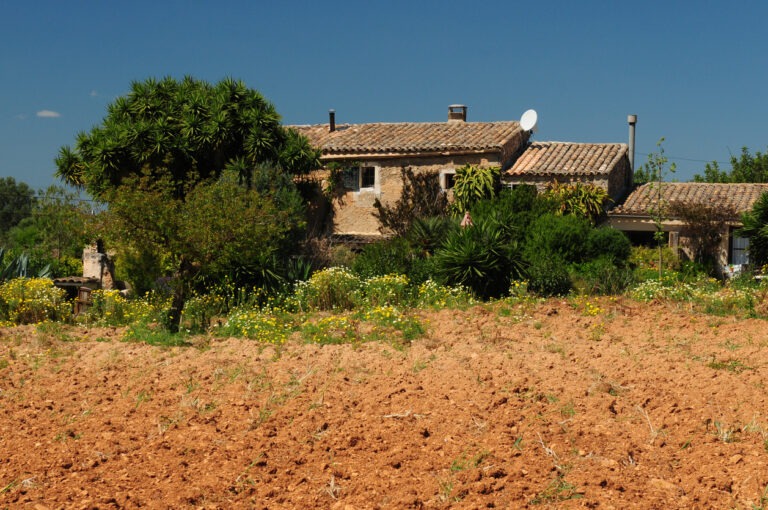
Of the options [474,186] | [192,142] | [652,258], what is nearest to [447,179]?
[474,186]

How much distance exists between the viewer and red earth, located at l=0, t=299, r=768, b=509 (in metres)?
6.19

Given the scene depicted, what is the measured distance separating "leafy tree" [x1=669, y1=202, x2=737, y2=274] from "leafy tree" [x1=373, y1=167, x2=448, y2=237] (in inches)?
287

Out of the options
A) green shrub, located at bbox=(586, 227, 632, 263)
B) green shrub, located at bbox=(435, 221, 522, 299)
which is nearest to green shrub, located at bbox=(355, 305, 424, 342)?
green shrub, located at bbox=(435, 221, 522, 299)

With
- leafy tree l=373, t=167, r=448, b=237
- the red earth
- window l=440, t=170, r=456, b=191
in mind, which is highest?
window l=440, t=170, r=456, b=191

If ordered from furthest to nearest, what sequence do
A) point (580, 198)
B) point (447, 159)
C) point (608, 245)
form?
1. point (447, 159)
2. point (580, 198)
3. point (608, 245)

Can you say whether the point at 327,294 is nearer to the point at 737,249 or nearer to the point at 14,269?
the point at 14,269

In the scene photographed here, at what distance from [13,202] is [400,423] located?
62.7 metres

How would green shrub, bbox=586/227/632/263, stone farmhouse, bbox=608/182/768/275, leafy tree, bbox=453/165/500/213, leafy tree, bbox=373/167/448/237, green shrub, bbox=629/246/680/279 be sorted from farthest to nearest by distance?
leafy tree, bbox=373/167/448/237 → stone farmhouse, bbox=608/182/768/275 → leafy tree, bbox=453/165/500/213 → green shrub, bbox=629/246/680/279 → green shrub, bbox=586/227/632/263

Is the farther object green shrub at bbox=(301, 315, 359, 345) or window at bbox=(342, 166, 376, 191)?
window at bbox=(342, 166, 376, 191)

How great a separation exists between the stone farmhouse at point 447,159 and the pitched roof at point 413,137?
0.03 m

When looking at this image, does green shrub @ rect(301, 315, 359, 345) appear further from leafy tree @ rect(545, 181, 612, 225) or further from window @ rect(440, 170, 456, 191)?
window @ rect(440, 170, 456, 191)

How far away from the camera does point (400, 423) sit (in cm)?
751

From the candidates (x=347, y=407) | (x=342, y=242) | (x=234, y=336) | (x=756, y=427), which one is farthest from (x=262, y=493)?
(x=342, y=242)

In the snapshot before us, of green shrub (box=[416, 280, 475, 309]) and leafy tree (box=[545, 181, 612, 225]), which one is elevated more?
leafy tree (box=[545, 181, 612, 225])
